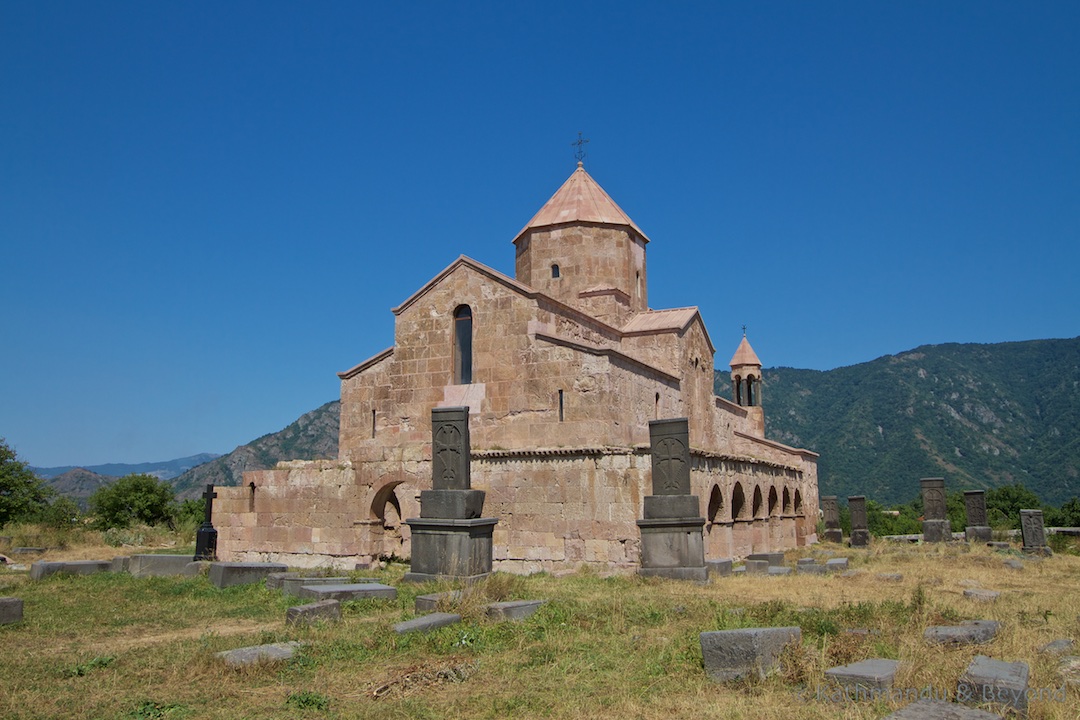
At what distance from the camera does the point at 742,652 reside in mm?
5238

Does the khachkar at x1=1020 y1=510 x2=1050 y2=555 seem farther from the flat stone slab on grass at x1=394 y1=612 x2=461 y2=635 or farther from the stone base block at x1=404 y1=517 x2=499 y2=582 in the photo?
the flat stone slab on grass at x1=394 y1=612 x2=461 y2=635

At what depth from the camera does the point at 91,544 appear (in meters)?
20.8

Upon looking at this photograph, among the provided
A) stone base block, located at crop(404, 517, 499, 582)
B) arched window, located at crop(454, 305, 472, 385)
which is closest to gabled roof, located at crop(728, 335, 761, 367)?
arched window, located at crop(454, 305, 472, 385)

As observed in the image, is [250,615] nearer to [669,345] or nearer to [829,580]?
Answer: [829,580]

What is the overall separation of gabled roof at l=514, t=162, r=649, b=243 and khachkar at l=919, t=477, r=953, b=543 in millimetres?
11280

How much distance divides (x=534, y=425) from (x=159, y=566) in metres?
7.38

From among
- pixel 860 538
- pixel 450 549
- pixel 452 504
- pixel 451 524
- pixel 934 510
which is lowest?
pixel 860 538

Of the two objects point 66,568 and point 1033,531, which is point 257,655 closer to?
point 66,568

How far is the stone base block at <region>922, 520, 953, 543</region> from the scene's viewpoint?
22094 millimetres

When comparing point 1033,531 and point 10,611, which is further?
point 1033,531

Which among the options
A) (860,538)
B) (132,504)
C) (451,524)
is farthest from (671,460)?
(132,504)

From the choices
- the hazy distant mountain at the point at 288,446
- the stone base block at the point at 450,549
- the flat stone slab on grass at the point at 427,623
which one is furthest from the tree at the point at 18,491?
the hazy distant mountain at the point at 288,446

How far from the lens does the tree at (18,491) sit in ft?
84.8

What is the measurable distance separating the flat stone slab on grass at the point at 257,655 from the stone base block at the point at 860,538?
2134cm
